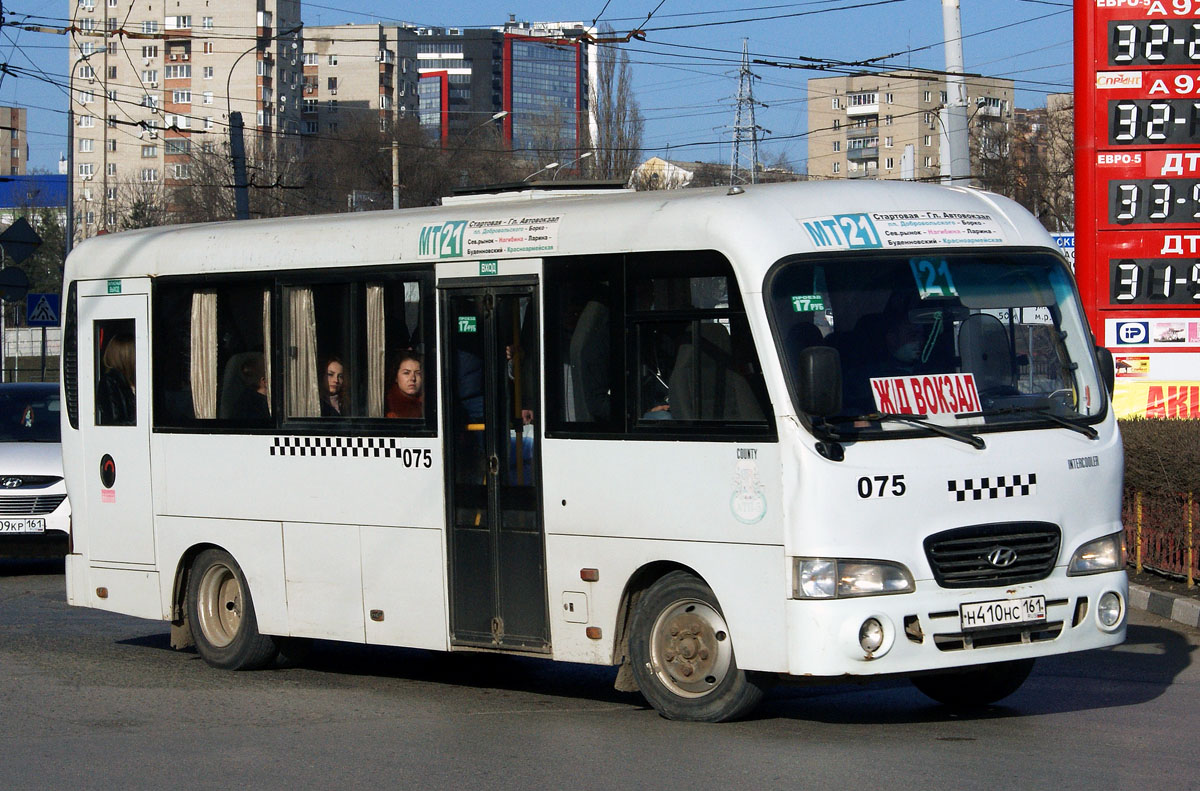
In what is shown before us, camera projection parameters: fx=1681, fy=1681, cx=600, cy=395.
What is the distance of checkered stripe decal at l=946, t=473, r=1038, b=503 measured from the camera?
7.77m

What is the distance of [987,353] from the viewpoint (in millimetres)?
8203

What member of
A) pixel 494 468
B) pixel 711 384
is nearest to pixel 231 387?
pixel 494 468

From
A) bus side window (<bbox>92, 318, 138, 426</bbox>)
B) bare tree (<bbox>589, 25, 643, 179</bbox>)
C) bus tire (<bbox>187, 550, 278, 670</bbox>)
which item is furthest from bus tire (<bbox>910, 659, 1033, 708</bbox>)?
bare tree (<bbox>589, 25, 643, 179</bbox>)

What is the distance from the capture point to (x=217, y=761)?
24.9 feet

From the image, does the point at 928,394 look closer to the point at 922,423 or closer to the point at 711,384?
the point at 922,423

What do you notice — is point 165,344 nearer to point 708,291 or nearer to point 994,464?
point 708,291

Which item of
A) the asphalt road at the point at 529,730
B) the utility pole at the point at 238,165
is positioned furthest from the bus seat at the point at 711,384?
the utility pole at the point at 238,165

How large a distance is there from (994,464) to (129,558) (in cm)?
615

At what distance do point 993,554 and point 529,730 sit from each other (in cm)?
240

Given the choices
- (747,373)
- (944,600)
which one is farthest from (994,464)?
(747,373)

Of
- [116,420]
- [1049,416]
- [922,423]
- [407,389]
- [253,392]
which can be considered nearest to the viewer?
[922,423]

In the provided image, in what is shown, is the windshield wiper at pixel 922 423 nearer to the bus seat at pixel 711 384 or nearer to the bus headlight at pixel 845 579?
the bus seat at pixel 711 384

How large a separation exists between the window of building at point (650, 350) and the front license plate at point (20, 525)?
8.53 m

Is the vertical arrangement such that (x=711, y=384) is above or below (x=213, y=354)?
below
